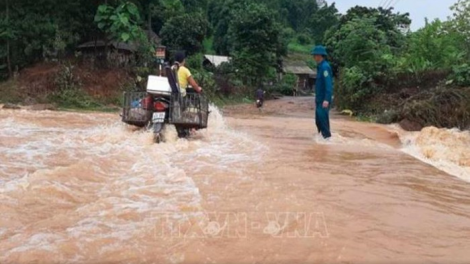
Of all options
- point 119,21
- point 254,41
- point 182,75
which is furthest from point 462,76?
point 254,41

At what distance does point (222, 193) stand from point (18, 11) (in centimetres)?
2094

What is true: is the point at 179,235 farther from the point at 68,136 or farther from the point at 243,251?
the point at 68,136

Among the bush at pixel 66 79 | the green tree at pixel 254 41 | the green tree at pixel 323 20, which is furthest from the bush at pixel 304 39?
the bush at pixel 66 79

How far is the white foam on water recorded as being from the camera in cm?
716

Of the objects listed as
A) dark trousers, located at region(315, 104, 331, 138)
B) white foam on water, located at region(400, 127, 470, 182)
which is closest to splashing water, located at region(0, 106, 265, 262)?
dark trousers, located at region(315, 104, 331, 138)

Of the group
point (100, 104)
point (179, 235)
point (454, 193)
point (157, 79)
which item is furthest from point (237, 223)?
point (100, 104)

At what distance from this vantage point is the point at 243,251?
3.04 m

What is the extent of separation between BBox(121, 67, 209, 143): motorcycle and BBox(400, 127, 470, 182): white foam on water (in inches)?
148

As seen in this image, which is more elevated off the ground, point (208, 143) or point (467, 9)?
point (467, 9)

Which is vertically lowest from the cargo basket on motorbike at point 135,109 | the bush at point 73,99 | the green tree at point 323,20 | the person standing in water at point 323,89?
the bush at point 73,99

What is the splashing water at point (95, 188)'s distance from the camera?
3.09m

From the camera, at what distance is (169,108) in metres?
8.32

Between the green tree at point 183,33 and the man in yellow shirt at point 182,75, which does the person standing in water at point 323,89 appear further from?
the green tree at point 183,33

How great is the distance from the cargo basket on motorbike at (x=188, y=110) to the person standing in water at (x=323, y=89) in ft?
7.24
